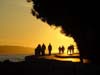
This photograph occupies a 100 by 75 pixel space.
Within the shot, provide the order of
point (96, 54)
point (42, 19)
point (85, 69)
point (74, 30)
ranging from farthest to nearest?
1. point (42, 19)
2. point (74, 30)
3. point (96, 54)
4. point (85, 69)

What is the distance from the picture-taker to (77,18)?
3719cm

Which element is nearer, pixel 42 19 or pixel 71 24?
pixel 71 24

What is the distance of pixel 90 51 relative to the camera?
38844 mm

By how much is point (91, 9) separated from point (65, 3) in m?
3.44

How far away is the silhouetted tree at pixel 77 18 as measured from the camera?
35.7 m

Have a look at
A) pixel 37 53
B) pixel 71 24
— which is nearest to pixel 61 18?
pixel 71 24

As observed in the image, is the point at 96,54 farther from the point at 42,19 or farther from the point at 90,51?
the point at 42,19

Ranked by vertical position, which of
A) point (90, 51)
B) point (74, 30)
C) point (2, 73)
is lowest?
point (2, 73)

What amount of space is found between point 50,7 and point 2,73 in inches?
619

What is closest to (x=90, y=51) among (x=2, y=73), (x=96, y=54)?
(x=96, y=54)

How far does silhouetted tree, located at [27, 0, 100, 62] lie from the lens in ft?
117

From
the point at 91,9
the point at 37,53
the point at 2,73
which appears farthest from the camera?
the point at 37,53

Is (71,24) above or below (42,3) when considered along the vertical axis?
below

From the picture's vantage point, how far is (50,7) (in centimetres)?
3919
